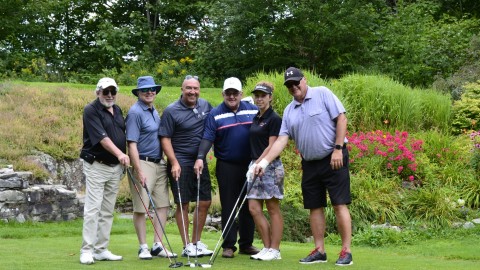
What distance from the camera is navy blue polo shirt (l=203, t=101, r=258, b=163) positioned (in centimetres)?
899

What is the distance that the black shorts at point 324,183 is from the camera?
8.38 metres

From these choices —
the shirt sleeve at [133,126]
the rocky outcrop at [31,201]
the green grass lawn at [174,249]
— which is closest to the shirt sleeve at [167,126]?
the shirt sleeve at [133,126]

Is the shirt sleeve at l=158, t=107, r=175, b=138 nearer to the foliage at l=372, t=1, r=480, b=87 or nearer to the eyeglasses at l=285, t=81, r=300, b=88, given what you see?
the eyeglasses at l=285, t=81, r=300, b=88

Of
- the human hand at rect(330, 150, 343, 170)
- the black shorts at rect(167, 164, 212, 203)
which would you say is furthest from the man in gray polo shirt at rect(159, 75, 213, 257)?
→ the human hand at rect(330, 150, 343, 170)

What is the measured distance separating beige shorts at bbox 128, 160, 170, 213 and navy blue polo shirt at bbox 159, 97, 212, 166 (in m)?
0.26

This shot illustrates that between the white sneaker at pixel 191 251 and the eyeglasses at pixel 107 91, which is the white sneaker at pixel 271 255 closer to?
the white sneaker at pixel 191 251

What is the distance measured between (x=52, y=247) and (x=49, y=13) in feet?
68.7

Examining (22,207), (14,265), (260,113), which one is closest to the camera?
(14,265)

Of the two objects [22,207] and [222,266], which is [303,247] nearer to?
[222,266]

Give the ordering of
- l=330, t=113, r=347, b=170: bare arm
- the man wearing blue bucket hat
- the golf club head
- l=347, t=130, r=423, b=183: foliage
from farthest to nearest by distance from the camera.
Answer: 1. l=347, t=130, r=423, b=183: foliage
2. the man wearing blue bucket hat
3. l=330, t=113, r=347, b=170: bare arm
4. the golf club head

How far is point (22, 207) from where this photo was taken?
13188 millimetres

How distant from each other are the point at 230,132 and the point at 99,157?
4.63 ft

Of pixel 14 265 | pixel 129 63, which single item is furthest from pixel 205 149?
pixel 129 63

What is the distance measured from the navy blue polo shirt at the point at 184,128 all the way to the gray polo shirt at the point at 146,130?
0.33ft
